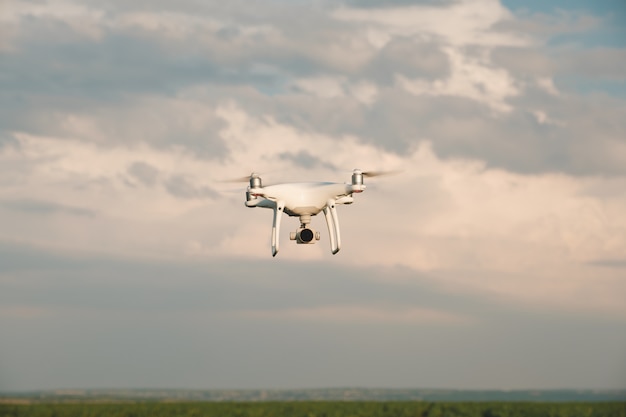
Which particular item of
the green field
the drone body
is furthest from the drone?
the green field

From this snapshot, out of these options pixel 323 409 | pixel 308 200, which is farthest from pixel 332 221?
pixel 323 409

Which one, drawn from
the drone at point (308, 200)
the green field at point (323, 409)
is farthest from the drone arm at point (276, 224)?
the green field at point (323, 409)

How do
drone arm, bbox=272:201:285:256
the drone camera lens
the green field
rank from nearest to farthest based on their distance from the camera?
drone arm, bbox=272:201:285:256
the drone camera lens
the green field

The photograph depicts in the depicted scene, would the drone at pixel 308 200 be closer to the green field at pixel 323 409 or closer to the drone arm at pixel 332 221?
the drone arm at pixel 332 221

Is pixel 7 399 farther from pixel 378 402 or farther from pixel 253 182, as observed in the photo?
pixel 253 182

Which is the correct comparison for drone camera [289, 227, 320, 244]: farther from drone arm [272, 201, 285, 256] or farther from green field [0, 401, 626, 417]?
green field [0, 401, 626, 417]
